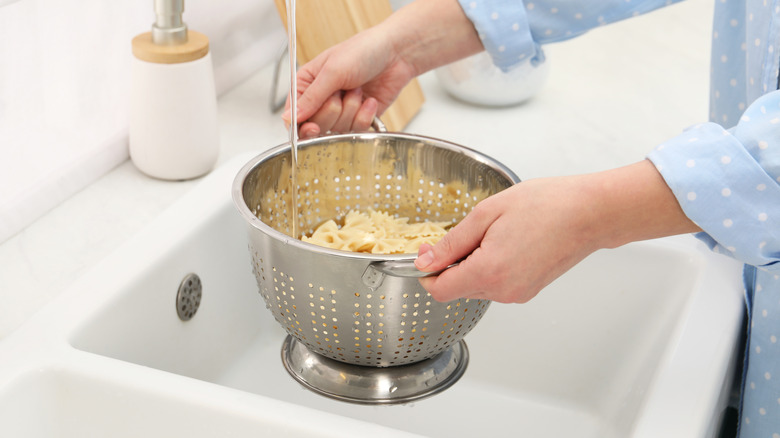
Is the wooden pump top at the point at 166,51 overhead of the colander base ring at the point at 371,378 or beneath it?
overhead

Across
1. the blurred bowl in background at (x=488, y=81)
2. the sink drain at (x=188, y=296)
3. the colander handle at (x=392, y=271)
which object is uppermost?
the colander handle at (x=392, y=271)

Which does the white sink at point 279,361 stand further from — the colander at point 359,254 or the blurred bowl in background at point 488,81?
the blurred bowl in background at point 488,81

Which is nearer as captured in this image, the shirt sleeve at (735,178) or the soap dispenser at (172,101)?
the shirt sleeve at (735,178)

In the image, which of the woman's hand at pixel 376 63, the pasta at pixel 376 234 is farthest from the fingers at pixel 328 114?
the pasta at pixel 376 234

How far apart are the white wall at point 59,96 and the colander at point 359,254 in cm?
27

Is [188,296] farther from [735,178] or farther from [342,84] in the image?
[735,178]

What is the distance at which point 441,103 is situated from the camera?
1.31 metres

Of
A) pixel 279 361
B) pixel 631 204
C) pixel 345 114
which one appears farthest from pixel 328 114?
pixel 631 204

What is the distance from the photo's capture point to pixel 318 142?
83 centimetres

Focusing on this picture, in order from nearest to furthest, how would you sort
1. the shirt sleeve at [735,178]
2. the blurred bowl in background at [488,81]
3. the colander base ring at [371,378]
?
1. the shirt sleeve at [735,178]
2. the colander base ring at [371,378]
3. the blurred bowl in background at [488,81]

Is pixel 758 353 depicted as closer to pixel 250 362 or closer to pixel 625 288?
pixel 625 288

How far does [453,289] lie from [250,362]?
0.38m

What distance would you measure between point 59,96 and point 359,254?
49 cm

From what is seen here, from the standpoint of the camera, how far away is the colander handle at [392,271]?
0.61 metres
